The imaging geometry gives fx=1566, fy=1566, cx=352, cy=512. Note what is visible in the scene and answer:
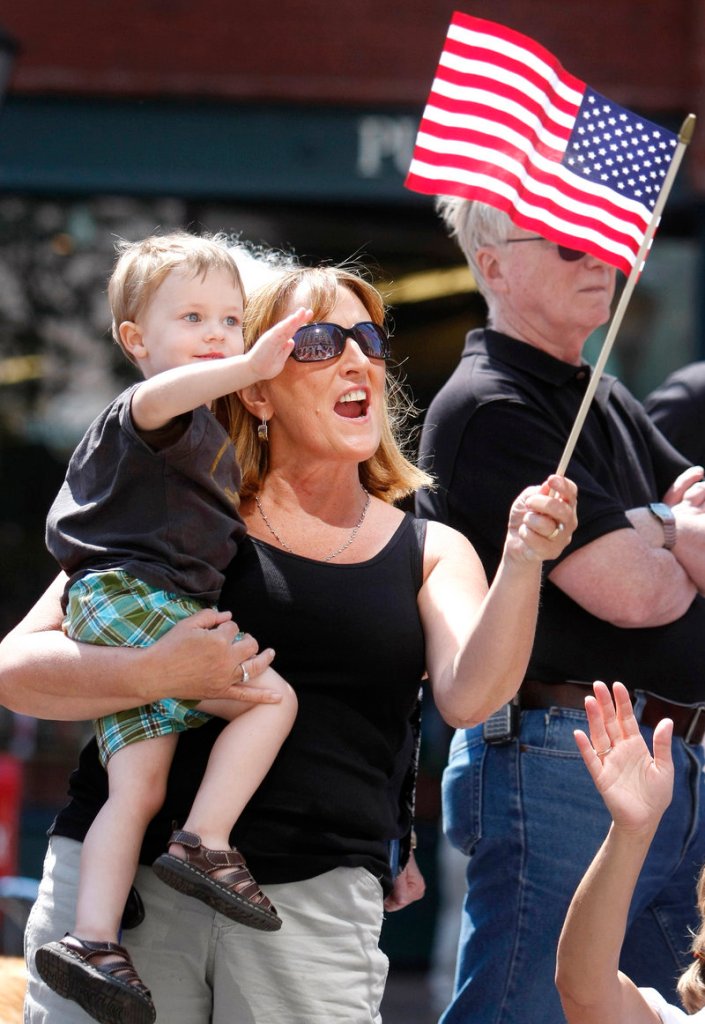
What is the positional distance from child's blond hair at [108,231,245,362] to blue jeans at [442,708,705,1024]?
1161 mm

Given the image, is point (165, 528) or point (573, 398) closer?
point (165, 528)

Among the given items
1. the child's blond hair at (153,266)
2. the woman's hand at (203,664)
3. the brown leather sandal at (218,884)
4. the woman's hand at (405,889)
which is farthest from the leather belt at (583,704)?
the child's blond hair at (153,266)

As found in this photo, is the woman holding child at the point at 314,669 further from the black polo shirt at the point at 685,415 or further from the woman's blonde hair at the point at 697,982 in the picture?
the black polo shirt at the point at 685,415

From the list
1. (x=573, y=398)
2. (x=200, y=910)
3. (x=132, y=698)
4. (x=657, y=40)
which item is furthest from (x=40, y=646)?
(x=657, y=40)

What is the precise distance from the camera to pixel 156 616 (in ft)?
8.93

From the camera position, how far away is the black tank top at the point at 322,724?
2.68 metres

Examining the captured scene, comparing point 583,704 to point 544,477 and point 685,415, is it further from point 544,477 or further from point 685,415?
point 685,415

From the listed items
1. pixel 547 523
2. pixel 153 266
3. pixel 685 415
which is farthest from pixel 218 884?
pixel 685 415

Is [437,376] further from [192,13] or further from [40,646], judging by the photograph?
[40,646]

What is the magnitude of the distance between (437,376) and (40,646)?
5.65m

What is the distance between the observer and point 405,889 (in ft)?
10.0

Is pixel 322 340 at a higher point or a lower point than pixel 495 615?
higher

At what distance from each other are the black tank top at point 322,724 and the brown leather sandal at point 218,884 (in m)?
0.11

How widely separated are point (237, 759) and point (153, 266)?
3.08 ft
